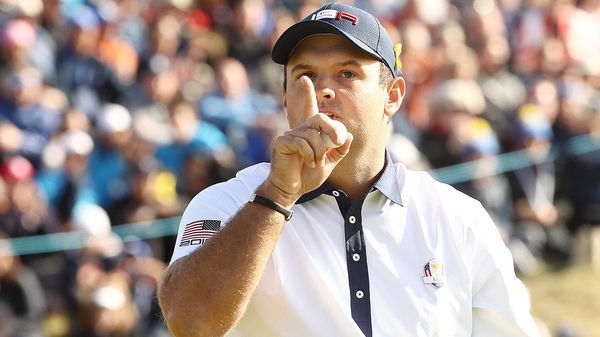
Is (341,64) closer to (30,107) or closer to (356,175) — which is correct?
(356,175)

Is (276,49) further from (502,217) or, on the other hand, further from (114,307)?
(502,217)

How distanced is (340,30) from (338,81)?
15cm

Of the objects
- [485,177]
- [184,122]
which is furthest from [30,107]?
[485,177]

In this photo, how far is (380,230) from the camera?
330cm

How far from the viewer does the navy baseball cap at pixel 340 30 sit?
3.24 metres

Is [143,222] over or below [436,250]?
below

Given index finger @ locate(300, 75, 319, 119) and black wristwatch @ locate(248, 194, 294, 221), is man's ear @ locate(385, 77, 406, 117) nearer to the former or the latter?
index finger @ locate(300, 75, 319, 119)

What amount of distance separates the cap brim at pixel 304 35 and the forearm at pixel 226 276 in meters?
0.66

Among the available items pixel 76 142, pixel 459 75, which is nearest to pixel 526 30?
pixel 459 75

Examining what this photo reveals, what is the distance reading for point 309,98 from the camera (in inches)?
116

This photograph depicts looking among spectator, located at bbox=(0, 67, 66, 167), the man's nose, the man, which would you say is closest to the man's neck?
the man

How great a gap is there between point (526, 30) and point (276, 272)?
10001 mm

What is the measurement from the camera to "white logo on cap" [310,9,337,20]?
3.27 metres

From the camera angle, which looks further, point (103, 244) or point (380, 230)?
point (103, 244)
